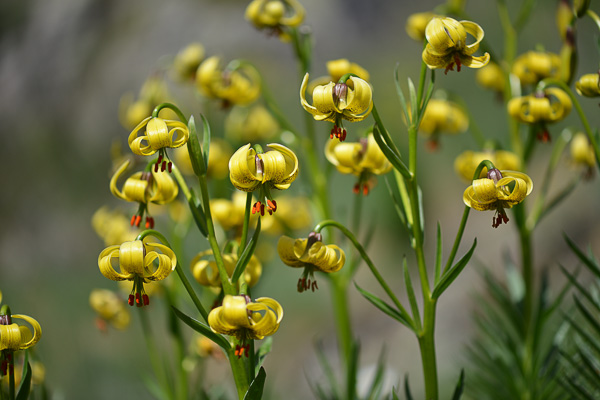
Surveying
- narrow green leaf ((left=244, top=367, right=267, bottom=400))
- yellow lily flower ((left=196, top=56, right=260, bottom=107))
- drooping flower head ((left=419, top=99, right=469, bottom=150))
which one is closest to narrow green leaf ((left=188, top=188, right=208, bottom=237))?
narrow green leaf ((left=244, top=367, right=267, bottom=400))

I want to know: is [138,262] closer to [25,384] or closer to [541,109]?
[25,384]

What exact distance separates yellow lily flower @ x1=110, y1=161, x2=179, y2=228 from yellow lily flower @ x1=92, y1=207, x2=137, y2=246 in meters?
0.28

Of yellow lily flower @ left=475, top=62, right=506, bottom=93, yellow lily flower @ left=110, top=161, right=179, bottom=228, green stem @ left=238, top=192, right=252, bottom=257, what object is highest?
yellow lily flower @ left=475, top=62, right=506, bottom=93

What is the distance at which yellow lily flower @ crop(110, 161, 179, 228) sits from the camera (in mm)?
622

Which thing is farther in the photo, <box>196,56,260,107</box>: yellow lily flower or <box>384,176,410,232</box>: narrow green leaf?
<box>196,56,260,107</box>: yellow lily flower

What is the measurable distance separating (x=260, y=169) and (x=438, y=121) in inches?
20.9

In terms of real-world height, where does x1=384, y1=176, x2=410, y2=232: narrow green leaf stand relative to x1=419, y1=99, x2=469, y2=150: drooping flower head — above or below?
below

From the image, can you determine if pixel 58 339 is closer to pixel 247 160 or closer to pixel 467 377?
pixel 467 377

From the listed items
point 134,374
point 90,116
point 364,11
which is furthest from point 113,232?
point 364,11

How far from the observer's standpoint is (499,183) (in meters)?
0.54

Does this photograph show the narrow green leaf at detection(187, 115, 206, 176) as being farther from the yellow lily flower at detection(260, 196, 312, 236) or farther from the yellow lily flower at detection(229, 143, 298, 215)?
the yellow lily flower at detection(260, 196, 312, 236)

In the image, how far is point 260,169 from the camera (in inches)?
21.0

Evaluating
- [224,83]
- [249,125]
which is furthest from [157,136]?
[249,125]

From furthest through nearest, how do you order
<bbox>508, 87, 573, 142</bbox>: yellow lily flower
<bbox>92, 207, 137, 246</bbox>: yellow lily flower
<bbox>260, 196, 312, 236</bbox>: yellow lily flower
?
<bbox>260, 196, 312, 236</bbox>: yellow lily flower
<bbox>92, 207, 137, 246</bbox>: yellow lily flower
<bbox>508, 87, 573, 142</bbox>: yellow lily flower
